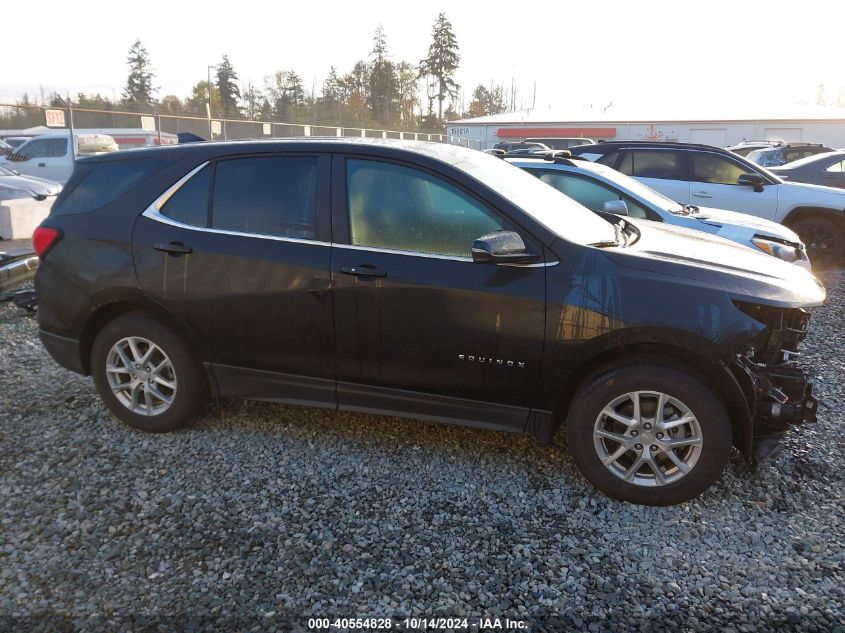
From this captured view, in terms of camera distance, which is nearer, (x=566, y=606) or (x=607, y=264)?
(x=566, y=606)

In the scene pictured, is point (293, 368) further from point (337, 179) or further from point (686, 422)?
point (686, 422)

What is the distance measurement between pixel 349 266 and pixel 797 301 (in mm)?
2274

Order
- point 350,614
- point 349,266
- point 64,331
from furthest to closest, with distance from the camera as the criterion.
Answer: point 64,331 → point 349,266 → point 350,614

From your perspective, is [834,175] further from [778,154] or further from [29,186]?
[29,186]

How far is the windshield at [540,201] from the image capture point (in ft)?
11.2

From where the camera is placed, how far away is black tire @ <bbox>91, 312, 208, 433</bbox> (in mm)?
3816

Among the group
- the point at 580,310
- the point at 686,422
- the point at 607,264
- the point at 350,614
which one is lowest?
the point at 350,614

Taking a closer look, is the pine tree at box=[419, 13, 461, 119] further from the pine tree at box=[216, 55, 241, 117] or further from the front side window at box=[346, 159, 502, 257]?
the front side window at box=[346, 159, 502, 257]

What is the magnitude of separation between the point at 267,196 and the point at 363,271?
782 millimetres

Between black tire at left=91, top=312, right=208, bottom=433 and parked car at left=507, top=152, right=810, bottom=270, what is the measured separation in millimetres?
4135

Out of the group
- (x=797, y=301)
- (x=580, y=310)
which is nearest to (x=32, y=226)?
(x=580, y=310)

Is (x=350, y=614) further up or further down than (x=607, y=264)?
further down

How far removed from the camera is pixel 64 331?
3.98 meters

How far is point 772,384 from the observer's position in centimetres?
330
